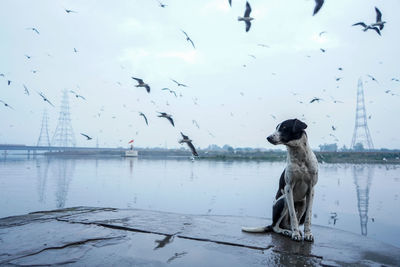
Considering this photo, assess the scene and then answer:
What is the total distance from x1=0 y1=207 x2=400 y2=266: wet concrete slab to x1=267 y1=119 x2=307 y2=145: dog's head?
1680mm

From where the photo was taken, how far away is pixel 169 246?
498cm

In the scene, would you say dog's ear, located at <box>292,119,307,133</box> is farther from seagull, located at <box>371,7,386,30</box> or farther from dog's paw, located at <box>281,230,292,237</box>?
seagull, located at <box>371,7,386,30</box>

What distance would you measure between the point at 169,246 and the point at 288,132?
265 centimetres

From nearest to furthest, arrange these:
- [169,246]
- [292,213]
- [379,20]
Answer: [169,246] → [292,213] → [379,20]

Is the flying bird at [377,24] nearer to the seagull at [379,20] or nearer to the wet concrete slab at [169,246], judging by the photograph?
the seagull at [379,20]

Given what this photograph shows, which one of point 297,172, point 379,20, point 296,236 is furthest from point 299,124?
point 379,20

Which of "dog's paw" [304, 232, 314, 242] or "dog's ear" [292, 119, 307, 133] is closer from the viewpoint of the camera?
"dog's ear" [292, 119, 307, 133]

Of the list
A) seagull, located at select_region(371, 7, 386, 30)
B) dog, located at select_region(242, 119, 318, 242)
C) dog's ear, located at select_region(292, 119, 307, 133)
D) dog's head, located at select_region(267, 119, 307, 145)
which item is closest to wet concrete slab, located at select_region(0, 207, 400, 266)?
dog, located at select_region(242, 119, 318, 242)

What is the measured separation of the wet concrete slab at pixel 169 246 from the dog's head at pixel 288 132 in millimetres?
1680

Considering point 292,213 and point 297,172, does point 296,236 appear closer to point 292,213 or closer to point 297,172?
point 292,213

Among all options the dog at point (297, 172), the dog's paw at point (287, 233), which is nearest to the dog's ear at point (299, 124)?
the dog at point (297, 172)

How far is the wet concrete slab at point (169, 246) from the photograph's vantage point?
430cm

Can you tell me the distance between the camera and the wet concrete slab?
14.1 ft

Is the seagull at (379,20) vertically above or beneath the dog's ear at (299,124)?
above
